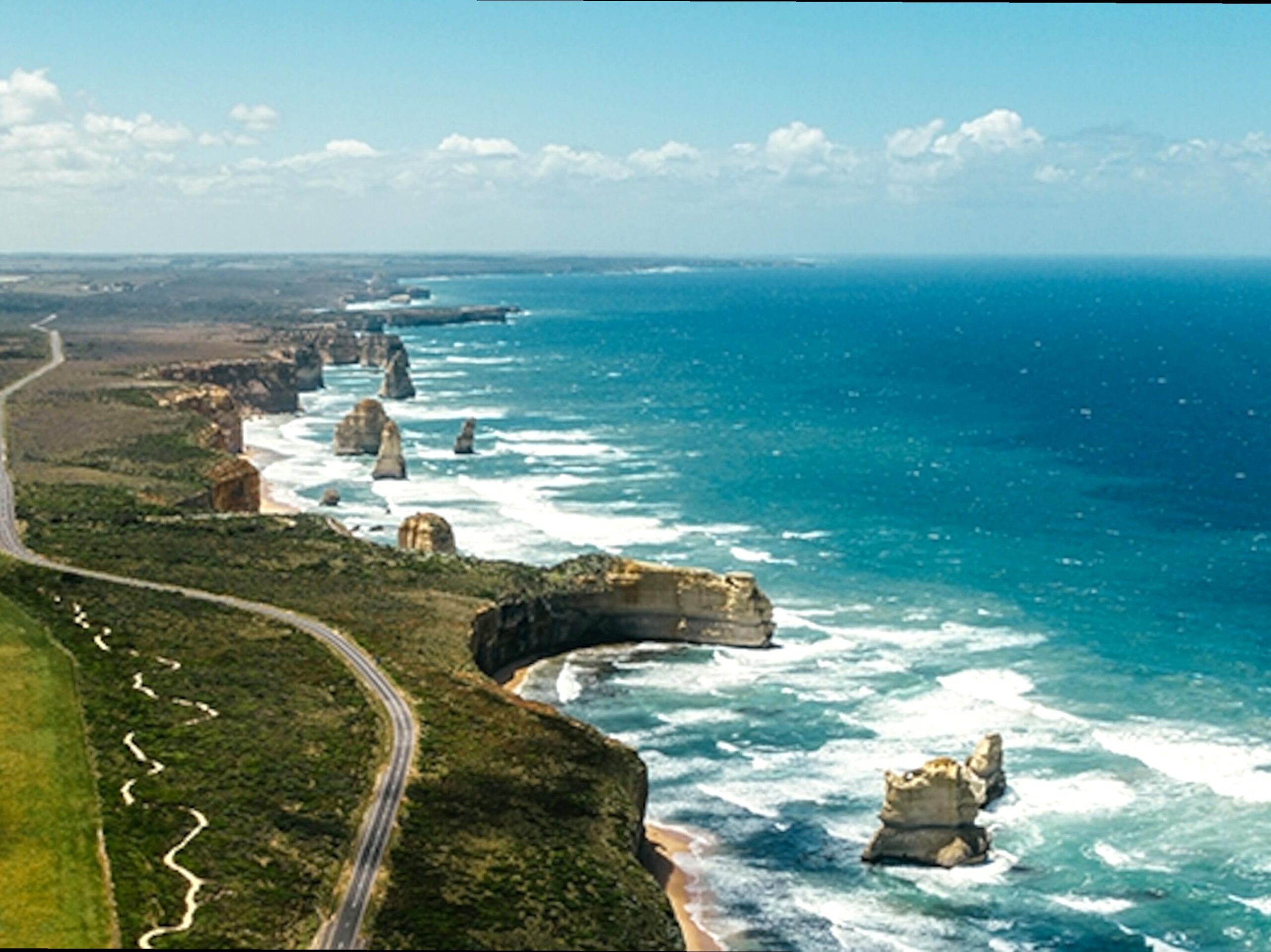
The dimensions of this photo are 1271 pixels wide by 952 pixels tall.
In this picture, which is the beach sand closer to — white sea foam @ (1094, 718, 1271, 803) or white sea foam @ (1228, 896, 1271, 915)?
white sea foam @ (1228, 896, 1271, 915)

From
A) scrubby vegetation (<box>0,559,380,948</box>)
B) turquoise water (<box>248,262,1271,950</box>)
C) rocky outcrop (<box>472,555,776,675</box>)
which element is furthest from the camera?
rocky outcrop (<box>472,555,776,675</box>)

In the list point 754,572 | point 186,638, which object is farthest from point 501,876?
point 754,572

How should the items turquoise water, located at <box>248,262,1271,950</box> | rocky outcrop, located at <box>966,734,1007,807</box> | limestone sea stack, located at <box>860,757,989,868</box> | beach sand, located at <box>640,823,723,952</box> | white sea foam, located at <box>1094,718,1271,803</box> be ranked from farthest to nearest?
1. white sea foam, located at <box>1094,718,1271,803</box>
2. rocky outcrop, located at <box>966,734,1007,807</box>
3. limestone sea stack, located at <box>860,757,989,868</box>
4. turquoise water, located at <box>248,262,1271,950</box>
5. beach sand, located at <box>640,823,723,952</box>

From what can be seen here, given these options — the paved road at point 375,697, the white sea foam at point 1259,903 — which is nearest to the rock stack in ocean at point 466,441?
the paved road at point 375,697

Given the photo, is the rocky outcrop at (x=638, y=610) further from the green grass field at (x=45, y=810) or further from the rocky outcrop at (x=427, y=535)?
the green grass field at (x=45, y=810)

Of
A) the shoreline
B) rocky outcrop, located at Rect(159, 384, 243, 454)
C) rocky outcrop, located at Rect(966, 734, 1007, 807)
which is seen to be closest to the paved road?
the shoreline

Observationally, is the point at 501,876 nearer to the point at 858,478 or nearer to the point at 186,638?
the point at 186,638

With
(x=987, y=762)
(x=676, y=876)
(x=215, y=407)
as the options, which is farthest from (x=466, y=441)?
(x=676, y=876)
